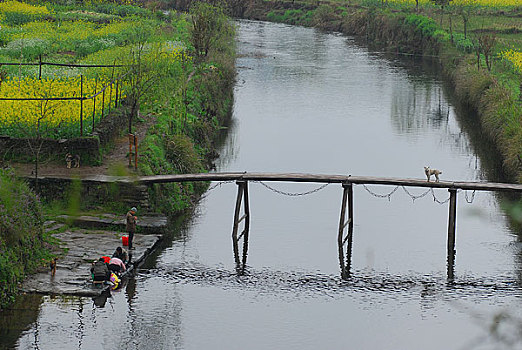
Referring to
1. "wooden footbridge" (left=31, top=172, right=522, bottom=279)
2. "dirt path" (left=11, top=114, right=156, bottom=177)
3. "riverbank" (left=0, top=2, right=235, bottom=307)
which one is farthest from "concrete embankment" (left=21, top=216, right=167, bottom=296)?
"dirt path" (left=11, top=114, right=156, bottom=177)

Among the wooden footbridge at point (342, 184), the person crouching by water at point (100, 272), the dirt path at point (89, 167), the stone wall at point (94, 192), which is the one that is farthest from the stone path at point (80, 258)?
the dirt path at point (89, 167)

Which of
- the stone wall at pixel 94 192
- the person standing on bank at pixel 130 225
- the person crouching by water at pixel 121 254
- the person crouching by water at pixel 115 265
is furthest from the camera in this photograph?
the stone wall at pixel 94 192

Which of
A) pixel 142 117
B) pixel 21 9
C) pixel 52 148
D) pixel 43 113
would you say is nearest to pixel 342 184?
pixel 52 148

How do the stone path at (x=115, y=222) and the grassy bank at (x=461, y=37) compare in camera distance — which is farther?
the grassy bank at (x=461, y=37)

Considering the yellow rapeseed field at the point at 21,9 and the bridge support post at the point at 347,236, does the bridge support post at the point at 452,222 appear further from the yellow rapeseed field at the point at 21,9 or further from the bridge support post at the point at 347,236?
the yellow rapeseed field at the point at 21,9

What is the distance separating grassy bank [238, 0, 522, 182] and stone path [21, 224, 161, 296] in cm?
1555

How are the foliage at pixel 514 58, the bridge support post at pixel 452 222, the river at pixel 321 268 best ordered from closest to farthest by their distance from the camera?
the river at pixel 321 268 → the bridge support post at pixel 452 222 → the foliage at pixel 514 58

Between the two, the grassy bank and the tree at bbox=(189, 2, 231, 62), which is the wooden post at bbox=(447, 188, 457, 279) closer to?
the grassy bank

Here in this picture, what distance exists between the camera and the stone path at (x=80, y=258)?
80.3 ft

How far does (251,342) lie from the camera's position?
73.9ft

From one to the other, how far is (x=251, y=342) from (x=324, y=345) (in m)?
1.73

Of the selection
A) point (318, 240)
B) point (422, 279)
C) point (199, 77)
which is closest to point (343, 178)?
point (318, 240)

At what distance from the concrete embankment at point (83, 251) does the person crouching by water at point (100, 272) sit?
8.3 inches

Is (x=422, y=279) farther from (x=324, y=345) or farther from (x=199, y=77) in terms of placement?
(x=199, y=77)
